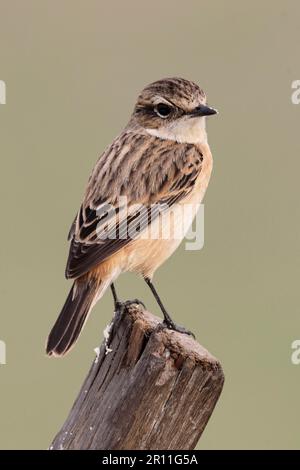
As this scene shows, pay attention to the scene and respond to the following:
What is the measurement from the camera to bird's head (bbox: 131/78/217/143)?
800 cm

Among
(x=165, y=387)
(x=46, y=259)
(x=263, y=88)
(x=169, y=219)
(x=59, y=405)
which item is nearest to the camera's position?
(x=165, y=387)

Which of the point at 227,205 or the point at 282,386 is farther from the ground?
the point at 227,205

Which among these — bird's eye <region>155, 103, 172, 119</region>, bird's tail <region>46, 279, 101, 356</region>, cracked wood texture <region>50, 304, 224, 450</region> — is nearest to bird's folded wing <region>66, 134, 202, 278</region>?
bird's tail <region>46, 279, 101, 356</region>

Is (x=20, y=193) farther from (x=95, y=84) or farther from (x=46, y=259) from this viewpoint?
(x=95, y=84)

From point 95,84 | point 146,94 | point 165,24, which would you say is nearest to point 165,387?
point 146,94

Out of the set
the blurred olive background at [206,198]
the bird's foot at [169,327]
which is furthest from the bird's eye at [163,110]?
the blurred olive background at [206,198]

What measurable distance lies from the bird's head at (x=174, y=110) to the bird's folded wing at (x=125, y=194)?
206 millimetres

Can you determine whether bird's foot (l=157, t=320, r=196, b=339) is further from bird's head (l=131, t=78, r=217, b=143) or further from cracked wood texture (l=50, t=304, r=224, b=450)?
bird's head (l=131, t=78, r=217, b=143)

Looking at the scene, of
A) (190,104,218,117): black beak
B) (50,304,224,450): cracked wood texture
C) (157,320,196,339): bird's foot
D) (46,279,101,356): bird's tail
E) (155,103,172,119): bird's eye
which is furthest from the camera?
(155,103,172,119): bird's eye

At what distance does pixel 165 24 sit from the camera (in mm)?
17203

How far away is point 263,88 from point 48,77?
2.90m

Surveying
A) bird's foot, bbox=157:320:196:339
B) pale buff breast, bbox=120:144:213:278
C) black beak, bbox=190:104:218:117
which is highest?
black beak, bbox=190:104:218:117

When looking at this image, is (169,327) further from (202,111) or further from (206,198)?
(206,198)

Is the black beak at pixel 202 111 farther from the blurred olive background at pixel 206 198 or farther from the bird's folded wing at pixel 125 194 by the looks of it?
the blurred olive background at pixel 206 198
